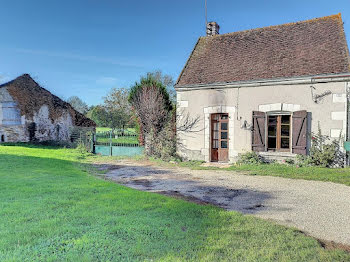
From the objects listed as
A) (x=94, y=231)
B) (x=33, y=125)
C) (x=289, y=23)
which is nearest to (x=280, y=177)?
(x=94, y=231)

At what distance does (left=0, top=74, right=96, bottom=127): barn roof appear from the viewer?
59.8 ft

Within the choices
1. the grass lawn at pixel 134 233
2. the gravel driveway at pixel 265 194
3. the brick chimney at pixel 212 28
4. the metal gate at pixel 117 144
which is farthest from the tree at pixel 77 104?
the grass lawn at pixel 134 233

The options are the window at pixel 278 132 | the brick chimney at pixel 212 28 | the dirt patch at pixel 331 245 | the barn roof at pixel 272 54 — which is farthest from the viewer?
the brick chimney at pixel 212 28

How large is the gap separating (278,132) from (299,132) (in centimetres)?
76

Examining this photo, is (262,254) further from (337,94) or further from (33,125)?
(33,125)

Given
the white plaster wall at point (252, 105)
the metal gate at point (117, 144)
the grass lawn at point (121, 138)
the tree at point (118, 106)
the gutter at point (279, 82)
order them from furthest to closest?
the tree at point (118, 106), the grass lawn at point (121, 138), the metal gate at point (117, 144), the white plaster wall at point (252, 105), the gutter at point (279, 82)

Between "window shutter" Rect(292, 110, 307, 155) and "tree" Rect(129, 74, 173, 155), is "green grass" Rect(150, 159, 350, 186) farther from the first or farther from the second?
"tree" Rect(129, 74, 173, 155)

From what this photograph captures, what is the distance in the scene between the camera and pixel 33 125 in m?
18.8

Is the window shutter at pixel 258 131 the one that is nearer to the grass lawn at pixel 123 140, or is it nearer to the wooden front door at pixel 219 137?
the wooden front door at pixel 219 137

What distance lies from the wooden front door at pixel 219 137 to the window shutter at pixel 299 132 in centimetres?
249

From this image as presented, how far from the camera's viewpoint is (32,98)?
1914 cm

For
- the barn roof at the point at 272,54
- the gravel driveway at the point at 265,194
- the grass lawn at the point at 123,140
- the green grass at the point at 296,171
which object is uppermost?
the barn roof at the point at 272,54

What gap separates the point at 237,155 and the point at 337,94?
3.95 metres

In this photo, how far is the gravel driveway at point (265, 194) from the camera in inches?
162
